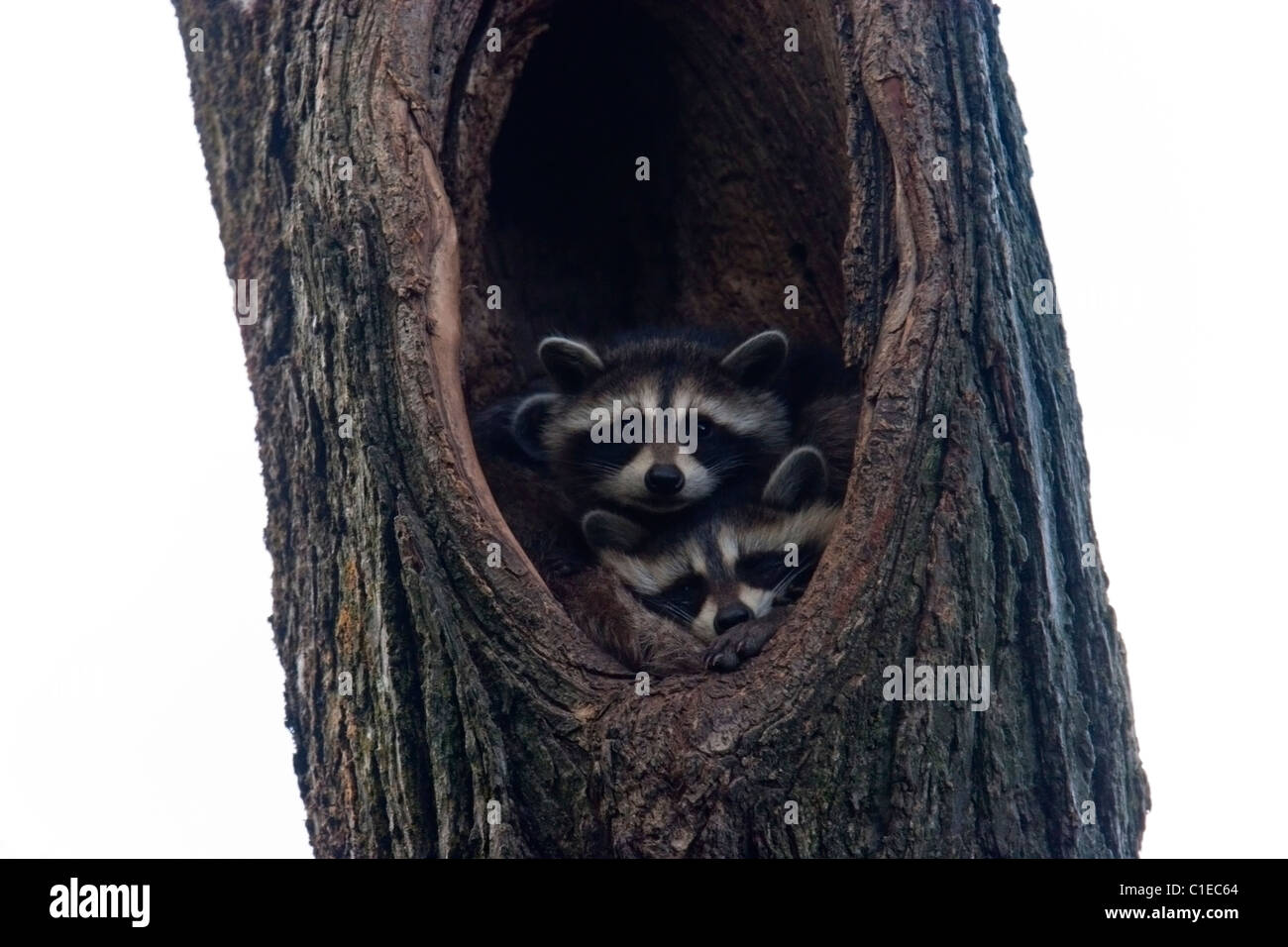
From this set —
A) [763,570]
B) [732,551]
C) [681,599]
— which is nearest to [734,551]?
[732,551]

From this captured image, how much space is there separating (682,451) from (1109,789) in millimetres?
2598

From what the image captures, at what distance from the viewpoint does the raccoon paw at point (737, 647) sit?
4200 mm

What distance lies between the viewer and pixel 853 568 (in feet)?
13.0

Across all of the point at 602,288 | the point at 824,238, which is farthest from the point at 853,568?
the point at 602,288

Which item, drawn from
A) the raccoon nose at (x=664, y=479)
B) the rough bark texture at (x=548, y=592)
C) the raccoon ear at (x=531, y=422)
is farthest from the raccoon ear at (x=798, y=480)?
the raccoon ear at (x=531, y=422)

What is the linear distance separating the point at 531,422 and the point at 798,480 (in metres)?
1.34

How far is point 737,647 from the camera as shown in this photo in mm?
4266

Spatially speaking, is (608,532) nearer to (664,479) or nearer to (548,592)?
(664,479)

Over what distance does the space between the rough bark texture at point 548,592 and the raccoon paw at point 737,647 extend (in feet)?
0.57

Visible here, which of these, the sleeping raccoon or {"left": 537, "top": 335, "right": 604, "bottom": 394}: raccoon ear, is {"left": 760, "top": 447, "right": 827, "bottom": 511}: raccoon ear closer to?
the sleeping raccoon

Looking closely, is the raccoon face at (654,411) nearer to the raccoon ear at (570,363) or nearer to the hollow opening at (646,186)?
the raccoon ear at (570,363)

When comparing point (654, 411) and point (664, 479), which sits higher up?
point (654, 411)
